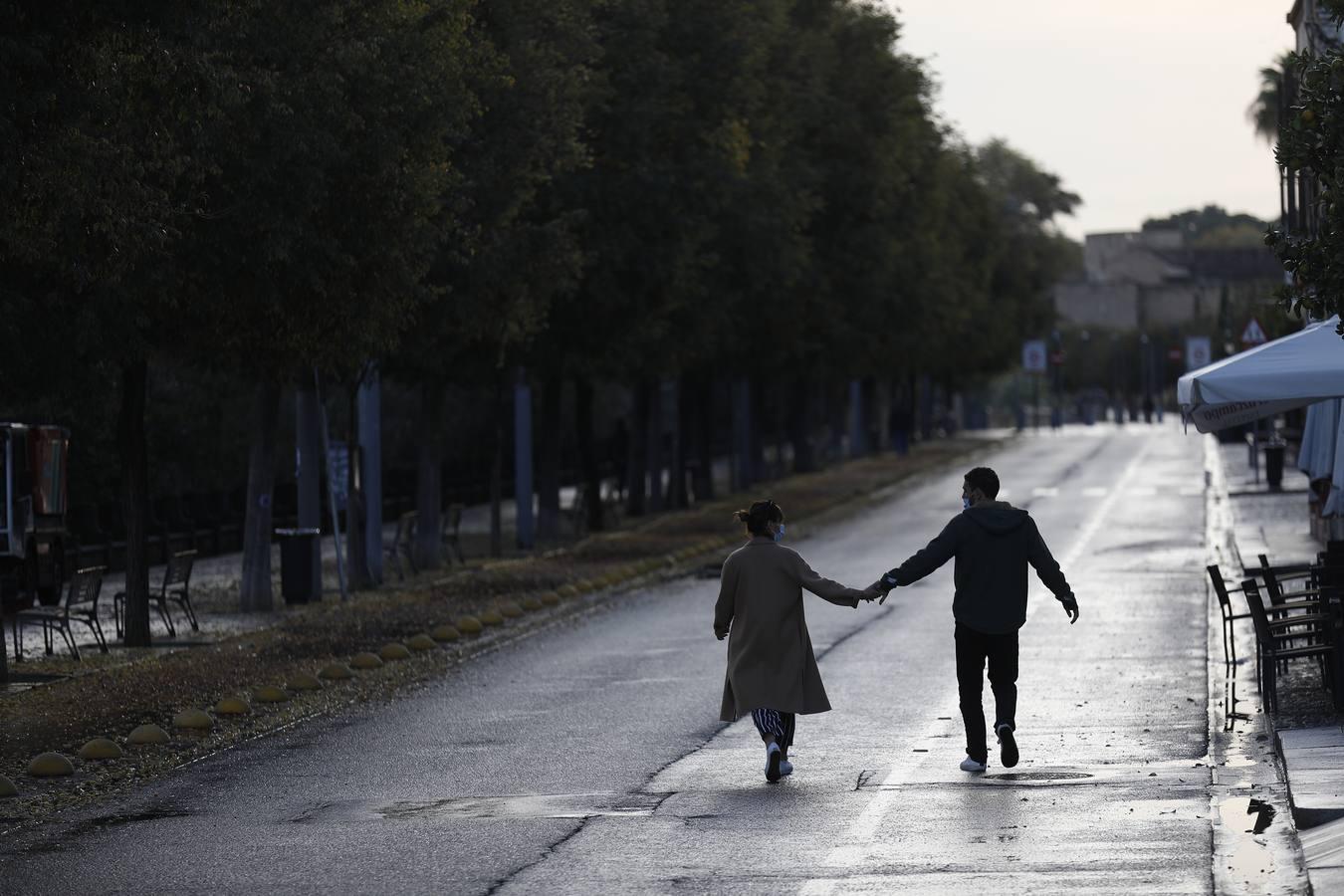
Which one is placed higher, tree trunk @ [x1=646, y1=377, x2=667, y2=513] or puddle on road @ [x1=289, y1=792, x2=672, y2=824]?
tree trunk @ [x1=646, y1=377, x2=667, y2=513]

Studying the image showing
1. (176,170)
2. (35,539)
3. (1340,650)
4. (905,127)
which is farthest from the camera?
(905,127)

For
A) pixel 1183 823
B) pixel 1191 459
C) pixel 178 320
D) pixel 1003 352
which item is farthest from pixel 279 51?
pixel 1003 352

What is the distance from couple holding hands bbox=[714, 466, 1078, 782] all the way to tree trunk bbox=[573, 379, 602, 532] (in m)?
27.6

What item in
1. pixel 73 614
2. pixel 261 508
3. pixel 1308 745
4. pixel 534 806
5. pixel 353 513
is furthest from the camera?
pixel 353 513

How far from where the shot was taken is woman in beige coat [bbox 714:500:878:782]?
43.2ft

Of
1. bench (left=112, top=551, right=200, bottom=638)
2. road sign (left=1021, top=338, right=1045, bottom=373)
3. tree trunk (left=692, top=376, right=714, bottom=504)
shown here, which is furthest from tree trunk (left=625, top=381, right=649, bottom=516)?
road sign (left=1021, top=338, right=1045, bottom=373)

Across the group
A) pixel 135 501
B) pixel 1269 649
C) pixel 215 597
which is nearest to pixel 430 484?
pixel 215 597

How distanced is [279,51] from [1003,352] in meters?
85.4

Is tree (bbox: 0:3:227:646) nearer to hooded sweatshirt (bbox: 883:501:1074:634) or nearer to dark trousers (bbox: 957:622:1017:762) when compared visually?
hooded sweatshirt (bbox: 883:501:1074:634)

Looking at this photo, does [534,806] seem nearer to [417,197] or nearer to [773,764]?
[773,764]

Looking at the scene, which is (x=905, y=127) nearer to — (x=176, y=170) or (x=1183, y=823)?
(x=176, y=170)

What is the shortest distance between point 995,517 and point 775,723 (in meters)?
1.67

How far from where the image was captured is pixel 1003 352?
103 m

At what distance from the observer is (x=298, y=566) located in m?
27.6
